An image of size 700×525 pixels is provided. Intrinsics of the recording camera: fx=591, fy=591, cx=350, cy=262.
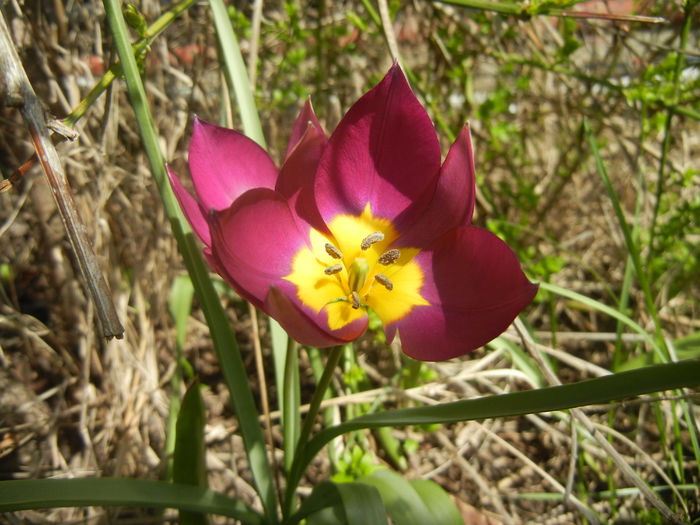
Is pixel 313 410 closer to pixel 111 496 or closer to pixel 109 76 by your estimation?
pixel 111 496

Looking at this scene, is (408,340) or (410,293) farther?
(410,293)

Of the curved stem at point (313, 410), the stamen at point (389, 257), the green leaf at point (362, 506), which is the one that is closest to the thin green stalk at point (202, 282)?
the curved stem at point (313, 410)

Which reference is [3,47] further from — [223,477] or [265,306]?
[223,477]

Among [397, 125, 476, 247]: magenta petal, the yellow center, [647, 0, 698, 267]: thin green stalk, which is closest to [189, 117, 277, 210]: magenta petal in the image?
the yellow center

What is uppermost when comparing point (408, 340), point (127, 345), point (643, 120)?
point (643, 120)

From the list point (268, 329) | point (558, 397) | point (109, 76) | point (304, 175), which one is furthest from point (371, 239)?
point (268, 329)

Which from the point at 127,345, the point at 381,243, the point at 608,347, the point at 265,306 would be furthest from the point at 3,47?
the point at 608,347

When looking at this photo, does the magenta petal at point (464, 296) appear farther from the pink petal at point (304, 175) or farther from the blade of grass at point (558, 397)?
the pink petal at point (304, 175)
